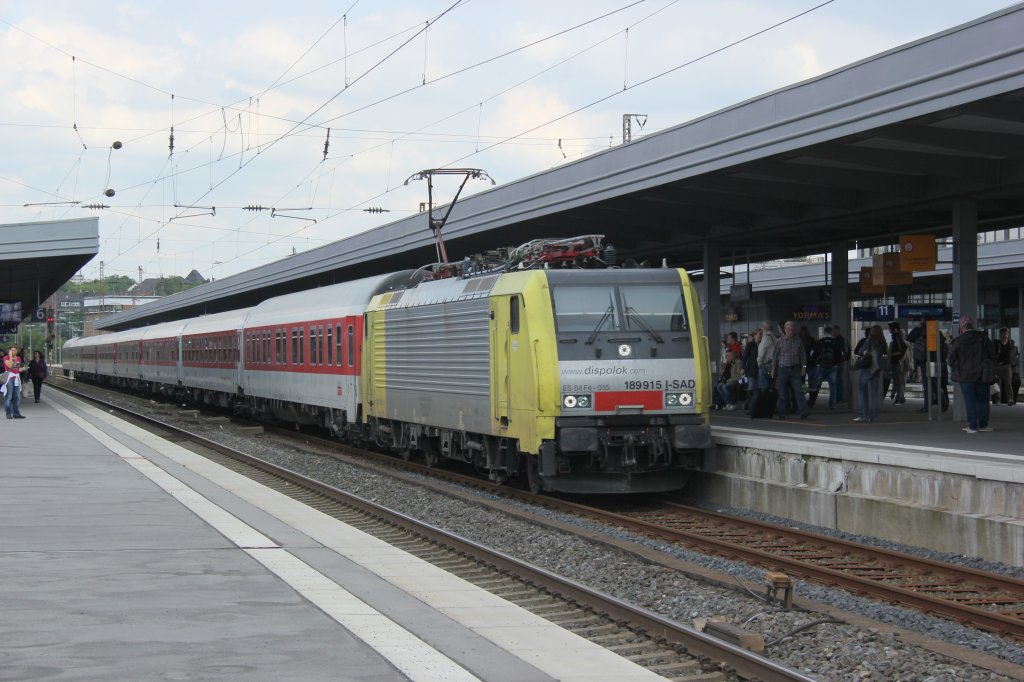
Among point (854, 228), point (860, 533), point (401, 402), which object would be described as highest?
point (854, 228)

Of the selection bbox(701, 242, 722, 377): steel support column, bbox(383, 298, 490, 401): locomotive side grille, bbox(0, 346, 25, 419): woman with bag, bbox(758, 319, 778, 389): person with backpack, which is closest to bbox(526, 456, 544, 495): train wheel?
bbox(383, 298, 490, 401): locomotive side grille

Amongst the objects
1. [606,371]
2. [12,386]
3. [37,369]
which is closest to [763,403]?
[606,371]

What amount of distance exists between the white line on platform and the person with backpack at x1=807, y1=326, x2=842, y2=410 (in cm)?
1245

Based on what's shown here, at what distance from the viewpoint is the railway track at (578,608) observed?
21.4 feet

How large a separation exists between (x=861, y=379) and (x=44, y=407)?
25849mm

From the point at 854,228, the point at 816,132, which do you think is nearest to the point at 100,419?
the point at 854,228

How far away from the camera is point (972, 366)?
1499 centimetres

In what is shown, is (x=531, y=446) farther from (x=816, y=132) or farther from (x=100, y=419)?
(x=100, y=419)

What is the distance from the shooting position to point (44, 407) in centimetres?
3550

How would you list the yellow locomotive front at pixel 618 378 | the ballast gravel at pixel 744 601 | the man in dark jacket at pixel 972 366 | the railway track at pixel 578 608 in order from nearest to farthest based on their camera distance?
1. the railway track at pixel 578 608
2. the ballast gravel at pixel 744 601
3. the yellow locomotive front at pixel 618 378
4. the man in dark jacket at pixel 972 366

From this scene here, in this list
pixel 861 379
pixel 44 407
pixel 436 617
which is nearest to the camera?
pixel 436 617

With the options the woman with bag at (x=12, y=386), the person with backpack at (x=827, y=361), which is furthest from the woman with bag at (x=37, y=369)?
the person with backpack at (x=827, y=361)

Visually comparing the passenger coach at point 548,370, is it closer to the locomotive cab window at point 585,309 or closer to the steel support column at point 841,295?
the locomotive cab window at point 585,309

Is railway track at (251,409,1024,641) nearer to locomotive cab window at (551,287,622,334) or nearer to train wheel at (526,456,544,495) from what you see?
train wheel at (526,456,544,495)
